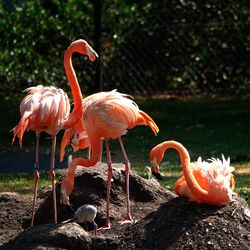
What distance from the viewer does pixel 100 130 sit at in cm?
697

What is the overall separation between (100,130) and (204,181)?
976 millimetres

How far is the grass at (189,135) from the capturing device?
9805mm

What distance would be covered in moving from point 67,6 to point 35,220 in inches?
330

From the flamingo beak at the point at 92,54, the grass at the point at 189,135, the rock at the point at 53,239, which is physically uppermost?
the flamingo beak at the point at 92,54

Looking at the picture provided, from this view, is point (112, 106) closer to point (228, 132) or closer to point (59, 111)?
point (59, 111)

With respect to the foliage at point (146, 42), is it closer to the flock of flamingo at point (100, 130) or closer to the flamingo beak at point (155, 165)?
the flock of flamingo at point (100, 130)

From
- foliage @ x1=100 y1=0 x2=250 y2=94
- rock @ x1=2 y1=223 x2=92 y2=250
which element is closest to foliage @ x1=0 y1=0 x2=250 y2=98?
foliage @ x1=100 y1=0 x2=250 y2=94

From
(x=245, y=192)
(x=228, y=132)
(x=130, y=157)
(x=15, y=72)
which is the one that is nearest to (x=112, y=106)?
(x=245, y=192)

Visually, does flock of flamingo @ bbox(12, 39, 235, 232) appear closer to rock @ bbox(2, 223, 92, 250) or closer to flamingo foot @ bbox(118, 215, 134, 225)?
flamingo foot @ bbox(118, 215, 134, 225)

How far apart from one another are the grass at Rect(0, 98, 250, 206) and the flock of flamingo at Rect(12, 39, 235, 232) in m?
1.71

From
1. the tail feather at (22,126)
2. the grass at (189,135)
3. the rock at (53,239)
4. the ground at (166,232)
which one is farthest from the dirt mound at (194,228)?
the grass at (189,135)

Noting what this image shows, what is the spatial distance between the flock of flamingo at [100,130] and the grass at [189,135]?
1.71m

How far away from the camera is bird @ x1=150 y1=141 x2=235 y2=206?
6332 millimetres

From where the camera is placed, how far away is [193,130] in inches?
504
